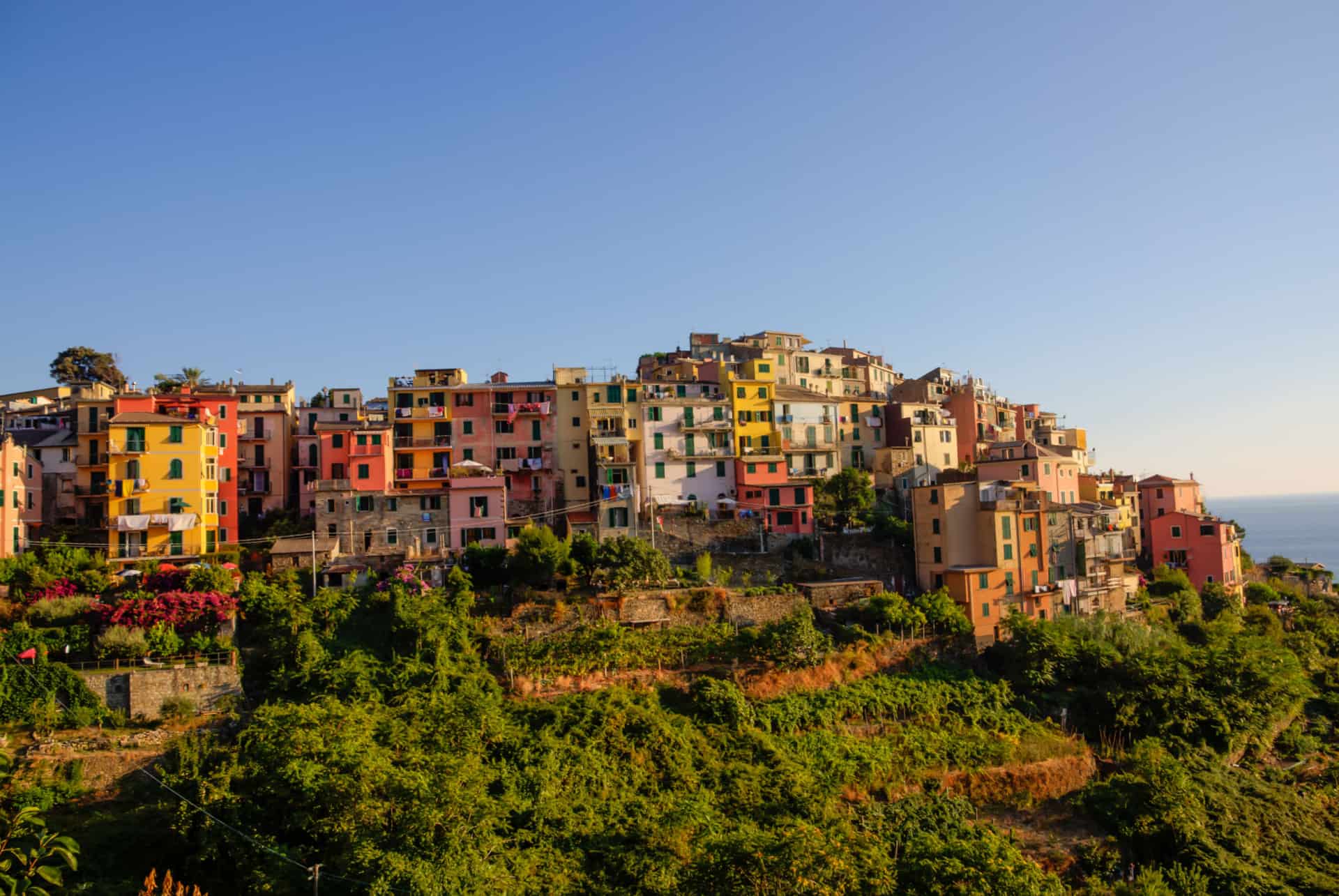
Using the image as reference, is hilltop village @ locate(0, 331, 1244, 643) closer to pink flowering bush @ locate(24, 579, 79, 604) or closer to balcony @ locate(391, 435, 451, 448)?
balcony @ locate(391, 435, 451, 448)

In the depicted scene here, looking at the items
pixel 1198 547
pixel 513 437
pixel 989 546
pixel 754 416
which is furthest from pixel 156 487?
pixel 1198 547

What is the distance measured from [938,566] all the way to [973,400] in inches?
819

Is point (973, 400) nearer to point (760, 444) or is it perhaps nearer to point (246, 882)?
point (760, 444)

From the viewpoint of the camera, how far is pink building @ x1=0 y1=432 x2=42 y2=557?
3644cm

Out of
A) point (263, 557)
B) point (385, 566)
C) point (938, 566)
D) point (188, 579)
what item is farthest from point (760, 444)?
point (188, 579)

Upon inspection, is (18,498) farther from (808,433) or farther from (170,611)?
(808,433)

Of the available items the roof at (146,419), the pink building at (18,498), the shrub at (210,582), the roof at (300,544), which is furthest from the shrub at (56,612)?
the roof at (146,419)

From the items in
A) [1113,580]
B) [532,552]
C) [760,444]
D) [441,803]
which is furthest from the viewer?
[760,444]

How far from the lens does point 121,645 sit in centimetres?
3102

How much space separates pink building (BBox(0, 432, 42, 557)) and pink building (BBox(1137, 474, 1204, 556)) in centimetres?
5906

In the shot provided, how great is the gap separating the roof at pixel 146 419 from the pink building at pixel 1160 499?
53.7m

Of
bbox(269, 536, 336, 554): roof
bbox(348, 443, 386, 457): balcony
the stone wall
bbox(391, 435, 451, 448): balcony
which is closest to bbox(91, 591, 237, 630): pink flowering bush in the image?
the stone wall

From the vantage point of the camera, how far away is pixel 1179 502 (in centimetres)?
5941

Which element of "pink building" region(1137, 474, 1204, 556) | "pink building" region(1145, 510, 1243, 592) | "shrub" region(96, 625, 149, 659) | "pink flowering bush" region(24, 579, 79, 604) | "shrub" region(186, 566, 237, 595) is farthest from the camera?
"pink building" region(1137, 474, 1204, 556)
